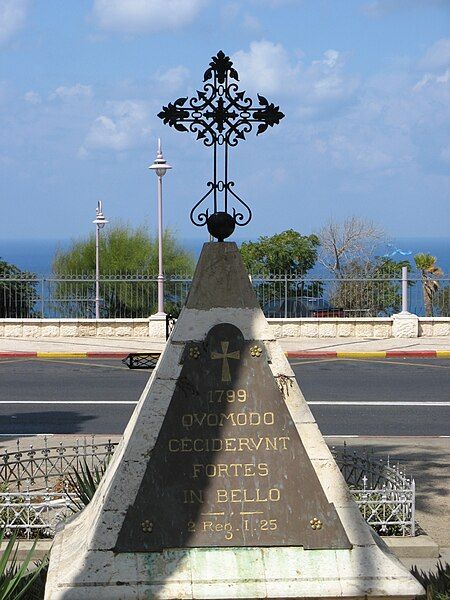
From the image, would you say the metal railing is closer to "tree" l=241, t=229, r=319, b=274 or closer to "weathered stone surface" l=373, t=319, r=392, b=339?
"weathered stone surface" l=373, t=319, r=392, b=339

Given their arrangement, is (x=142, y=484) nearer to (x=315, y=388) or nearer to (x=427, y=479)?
(x=427, y=479)

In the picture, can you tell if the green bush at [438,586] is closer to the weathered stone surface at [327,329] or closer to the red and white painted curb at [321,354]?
the red and white painted curb at [321,354]

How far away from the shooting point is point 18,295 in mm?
27391

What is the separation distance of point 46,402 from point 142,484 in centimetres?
1115

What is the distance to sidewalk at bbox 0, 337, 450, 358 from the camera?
23.3m

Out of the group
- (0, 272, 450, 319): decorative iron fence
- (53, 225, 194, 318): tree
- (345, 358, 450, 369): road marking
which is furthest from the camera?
(53, 225, 194, 318): tree

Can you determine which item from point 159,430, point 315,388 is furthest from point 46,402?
point 159,430

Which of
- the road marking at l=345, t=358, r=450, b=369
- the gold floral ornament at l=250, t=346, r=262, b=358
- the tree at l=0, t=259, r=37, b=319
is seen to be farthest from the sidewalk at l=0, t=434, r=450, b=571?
the tree at l=0, t=259, r=37, b=319

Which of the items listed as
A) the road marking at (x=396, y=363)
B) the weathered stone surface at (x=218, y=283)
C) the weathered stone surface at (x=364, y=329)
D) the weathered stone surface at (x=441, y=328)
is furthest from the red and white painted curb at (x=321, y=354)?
the weathered stone surface at (x=218, y=283)

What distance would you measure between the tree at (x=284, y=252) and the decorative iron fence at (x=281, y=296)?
8.78 metres

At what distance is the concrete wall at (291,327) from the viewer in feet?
83.2

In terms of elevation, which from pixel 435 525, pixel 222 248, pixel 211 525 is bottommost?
pixel 435 525

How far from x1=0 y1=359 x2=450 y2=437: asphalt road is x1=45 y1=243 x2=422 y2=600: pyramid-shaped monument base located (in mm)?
7885

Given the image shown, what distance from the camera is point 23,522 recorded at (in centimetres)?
906
